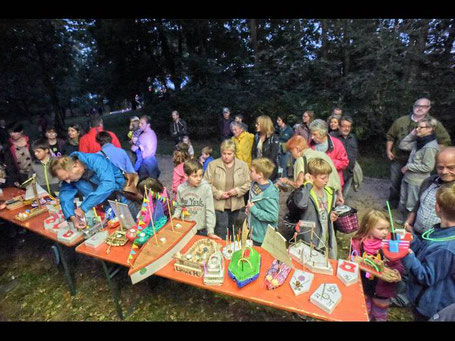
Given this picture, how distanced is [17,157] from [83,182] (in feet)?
9.83

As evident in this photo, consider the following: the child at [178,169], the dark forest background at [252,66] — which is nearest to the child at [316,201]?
the child at [178,169]

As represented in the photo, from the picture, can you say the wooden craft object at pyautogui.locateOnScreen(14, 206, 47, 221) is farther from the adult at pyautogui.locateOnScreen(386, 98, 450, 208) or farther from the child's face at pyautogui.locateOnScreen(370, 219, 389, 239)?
the adult at pyautogui.locateOnScreen(386, 98, 450, 208)

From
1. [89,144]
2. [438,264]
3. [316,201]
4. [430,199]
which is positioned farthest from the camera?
[89,144]

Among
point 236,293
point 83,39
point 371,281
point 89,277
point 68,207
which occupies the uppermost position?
point 83,39

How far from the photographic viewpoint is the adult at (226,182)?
3.38 meters

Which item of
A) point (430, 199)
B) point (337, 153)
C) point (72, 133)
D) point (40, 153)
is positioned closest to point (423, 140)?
point (337, 153)

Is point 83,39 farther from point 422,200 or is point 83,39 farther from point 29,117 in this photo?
point 422,200

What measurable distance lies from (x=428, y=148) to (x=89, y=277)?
548cm

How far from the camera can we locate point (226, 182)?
11.3ft

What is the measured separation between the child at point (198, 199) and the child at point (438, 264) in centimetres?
200

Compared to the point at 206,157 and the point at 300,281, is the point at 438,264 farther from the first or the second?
the point at 206,157

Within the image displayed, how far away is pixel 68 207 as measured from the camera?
2.93 metres

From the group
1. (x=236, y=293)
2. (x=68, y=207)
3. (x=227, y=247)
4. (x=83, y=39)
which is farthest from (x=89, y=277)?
(x=83, y=39)

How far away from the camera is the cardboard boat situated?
6.94 feet
